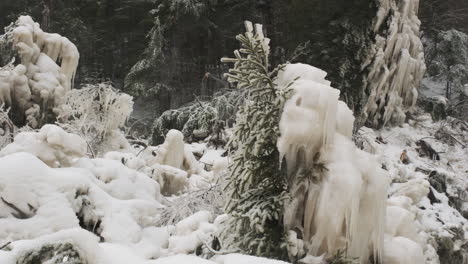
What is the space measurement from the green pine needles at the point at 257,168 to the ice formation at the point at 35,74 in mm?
5897

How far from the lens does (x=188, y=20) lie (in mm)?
17984

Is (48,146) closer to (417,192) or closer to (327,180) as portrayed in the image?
(327,180)

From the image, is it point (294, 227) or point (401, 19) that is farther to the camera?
point (401, 19)

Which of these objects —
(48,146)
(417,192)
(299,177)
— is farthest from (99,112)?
(417,192)

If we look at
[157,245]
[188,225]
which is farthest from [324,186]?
[157,245]

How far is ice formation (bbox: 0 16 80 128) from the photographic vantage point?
870cm

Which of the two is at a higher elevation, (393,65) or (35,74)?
(393,65)

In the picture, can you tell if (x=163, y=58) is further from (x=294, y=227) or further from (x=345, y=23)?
(x=294, y=227)

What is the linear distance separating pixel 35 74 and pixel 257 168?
6603mm

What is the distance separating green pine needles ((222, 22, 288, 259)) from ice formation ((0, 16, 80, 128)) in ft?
19.3

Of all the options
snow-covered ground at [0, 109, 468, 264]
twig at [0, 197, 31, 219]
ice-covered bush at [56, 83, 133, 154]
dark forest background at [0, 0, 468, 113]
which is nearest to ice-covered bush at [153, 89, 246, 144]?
dark forest background at [0, 0, 468, 113]

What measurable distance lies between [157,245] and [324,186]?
208 cm

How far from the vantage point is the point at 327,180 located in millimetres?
3918

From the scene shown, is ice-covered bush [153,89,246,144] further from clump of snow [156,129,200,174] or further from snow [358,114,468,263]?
snow [358,114,468,263]
